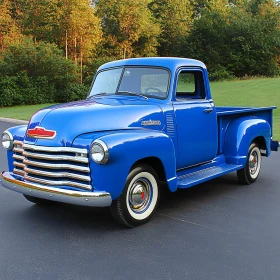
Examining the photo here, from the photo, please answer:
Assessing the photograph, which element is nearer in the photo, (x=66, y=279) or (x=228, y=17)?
(x=66, y=279)

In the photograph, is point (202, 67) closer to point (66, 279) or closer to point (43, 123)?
point (43, 123)

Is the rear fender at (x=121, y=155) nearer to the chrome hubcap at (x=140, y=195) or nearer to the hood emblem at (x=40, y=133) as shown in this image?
the chrome hubcap at (x=140, y=195)

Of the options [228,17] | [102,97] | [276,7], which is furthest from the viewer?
[276,7]

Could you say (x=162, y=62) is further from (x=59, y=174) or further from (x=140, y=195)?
(x=59, y=174)

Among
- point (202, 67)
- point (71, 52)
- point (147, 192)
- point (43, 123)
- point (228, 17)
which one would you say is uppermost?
point (228, 17)

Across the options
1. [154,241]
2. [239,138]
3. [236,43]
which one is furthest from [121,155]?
[236,43]

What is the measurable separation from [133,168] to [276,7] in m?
52.6

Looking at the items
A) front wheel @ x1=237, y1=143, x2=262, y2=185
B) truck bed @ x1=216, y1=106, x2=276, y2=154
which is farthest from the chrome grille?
front wheel @ x1=237, y1=143, x2=262, y2=185

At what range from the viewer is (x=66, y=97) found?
28531mm

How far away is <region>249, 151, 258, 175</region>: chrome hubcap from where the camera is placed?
6.49 metres

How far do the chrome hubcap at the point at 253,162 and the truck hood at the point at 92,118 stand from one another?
233 centimetres

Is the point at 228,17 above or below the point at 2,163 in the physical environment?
above

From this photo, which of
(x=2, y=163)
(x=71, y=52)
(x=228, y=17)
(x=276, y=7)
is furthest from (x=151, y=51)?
(x=2, y=163)

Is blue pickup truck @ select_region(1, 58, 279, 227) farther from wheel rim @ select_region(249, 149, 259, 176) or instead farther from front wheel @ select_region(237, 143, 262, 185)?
wheel rim @ select_region(249, 149, 259, 176)
